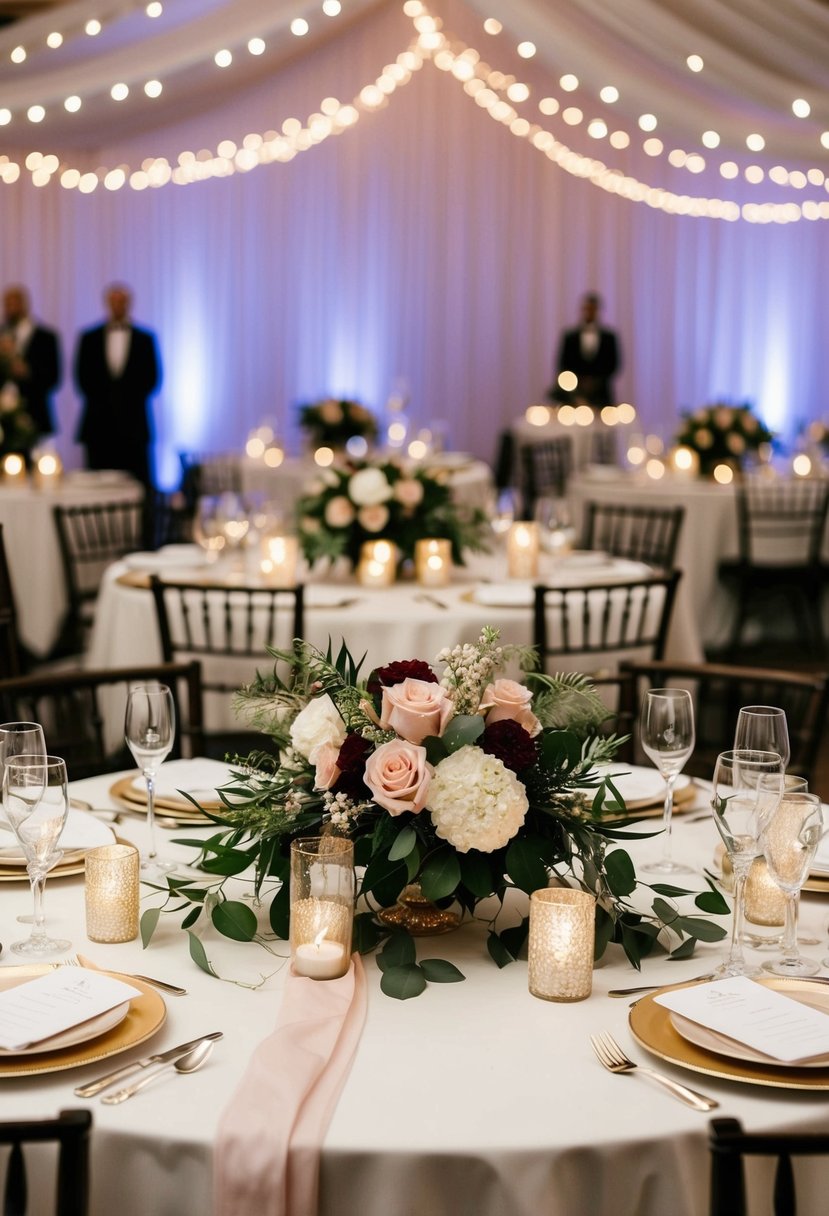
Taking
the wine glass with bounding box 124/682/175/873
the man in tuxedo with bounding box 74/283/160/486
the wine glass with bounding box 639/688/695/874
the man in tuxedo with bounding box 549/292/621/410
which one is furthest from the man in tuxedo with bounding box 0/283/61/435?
the wine glass with bounding box 639/688/695/874

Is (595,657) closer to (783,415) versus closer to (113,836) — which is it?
(113,836)

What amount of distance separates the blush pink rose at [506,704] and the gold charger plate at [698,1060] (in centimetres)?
38

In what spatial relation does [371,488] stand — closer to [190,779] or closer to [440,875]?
[190,779]

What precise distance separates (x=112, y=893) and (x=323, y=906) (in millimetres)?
296

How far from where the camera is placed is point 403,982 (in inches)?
65.8

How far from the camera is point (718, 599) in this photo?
7.24 m

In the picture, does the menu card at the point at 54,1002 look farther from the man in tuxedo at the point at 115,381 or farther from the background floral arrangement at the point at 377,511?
the man in tuxedo at the point at 115,381

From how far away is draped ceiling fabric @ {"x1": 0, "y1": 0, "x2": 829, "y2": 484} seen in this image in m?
12.3

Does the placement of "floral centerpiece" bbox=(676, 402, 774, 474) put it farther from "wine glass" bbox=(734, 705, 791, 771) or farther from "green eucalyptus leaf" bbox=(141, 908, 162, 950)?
"green eucalyptus leaf" bbox=(141, 908, 162, 950)

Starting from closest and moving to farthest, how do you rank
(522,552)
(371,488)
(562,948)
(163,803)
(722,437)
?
1. (562,948)
2. (163,803)
3. (371,488)
4. (522,552)
5. (722,437)

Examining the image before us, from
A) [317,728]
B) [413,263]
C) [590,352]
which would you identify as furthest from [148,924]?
[413,263]

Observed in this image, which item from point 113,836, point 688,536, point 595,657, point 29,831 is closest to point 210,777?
point 113,836

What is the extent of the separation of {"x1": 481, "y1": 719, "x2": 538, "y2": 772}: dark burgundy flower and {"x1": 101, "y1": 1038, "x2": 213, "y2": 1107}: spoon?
0.47 meters

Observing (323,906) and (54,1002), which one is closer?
(54,1002)
